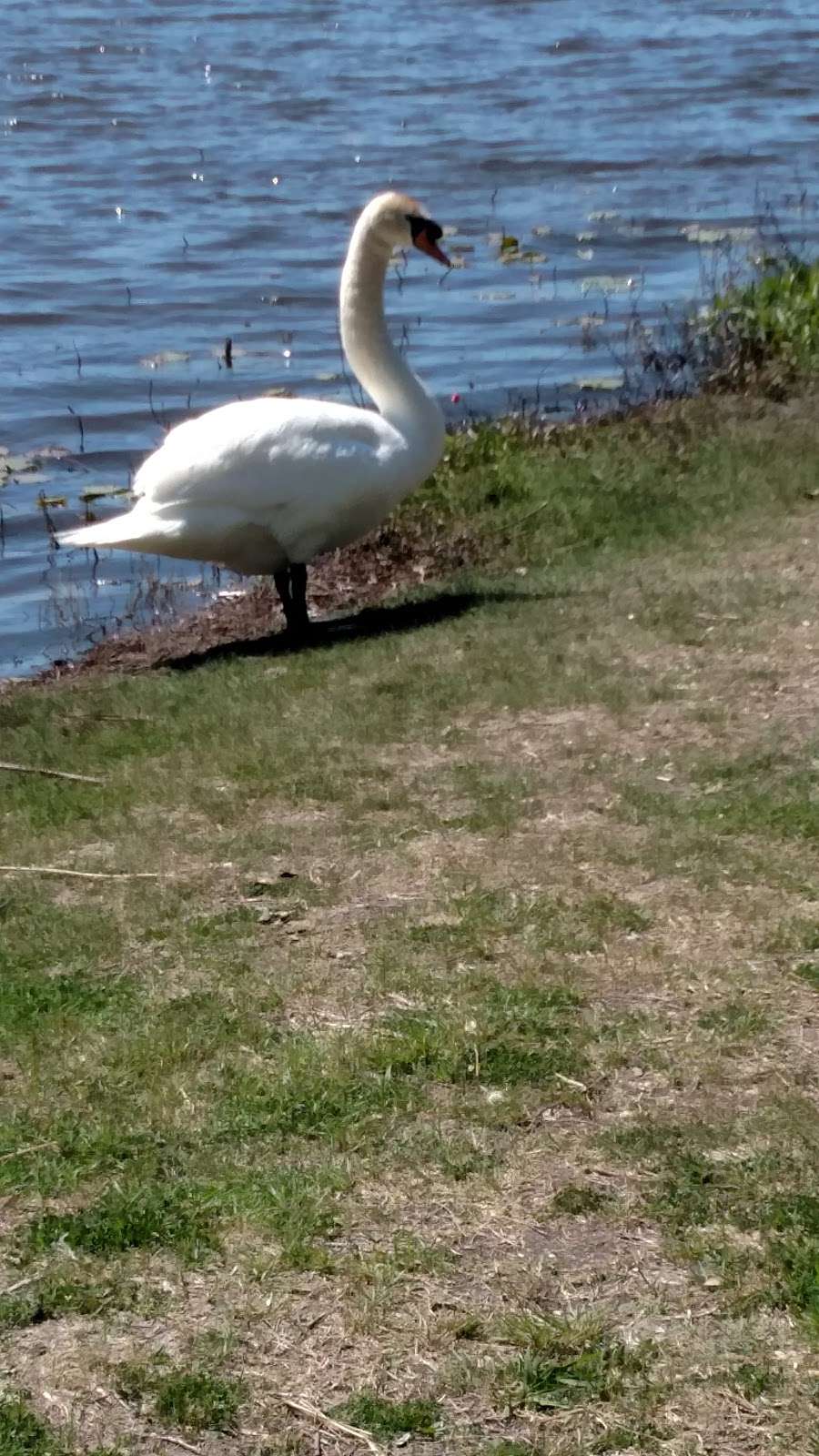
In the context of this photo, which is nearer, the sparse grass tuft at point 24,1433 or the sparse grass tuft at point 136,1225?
the sparse grass tuft at point 24,1433

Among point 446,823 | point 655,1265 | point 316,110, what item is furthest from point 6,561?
point 316,110

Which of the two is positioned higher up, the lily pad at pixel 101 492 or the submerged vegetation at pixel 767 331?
the submerged vegetation at pixel 767 331

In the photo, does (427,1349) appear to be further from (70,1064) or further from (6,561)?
(6,561)

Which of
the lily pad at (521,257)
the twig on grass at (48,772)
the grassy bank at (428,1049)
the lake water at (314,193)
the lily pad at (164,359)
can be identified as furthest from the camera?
the lily pad at (521,257)

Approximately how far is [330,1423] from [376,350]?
5797mm

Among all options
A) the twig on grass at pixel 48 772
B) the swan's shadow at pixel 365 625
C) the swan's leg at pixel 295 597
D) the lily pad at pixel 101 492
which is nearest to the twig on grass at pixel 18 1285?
the twig on grass at pixel 48 772

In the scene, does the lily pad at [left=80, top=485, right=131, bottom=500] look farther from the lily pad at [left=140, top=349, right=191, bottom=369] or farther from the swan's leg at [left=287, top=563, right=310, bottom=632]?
the swan's leg at [left=287, top=563, right=310, bottom=632]

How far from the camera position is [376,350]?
27.9 ft

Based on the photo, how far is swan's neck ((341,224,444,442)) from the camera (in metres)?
8.28

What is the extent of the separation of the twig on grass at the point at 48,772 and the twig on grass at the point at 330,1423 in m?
3.10

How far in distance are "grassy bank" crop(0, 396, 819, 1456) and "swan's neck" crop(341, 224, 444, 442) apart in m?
1.22

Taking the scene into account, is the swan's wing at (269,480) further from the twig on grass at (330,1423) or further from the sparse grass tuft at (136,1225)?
the twig on grass at (330,1423)

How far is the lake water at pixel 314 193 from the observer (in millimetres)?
13406

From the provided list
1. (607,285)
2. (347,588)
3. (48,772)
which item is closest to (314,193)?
(607,285)
